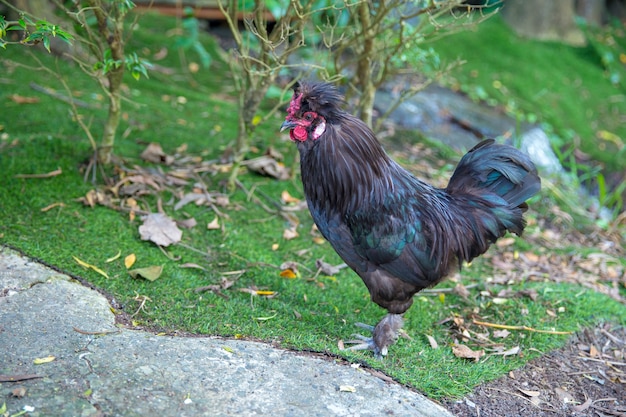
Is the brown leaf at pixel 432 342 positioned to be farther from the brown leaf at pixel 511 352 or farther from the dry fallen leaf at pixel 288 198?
the dry fallen leaf at pixel 288 198

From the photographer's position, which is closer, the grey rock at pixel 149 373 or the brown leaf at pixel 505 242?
the grey rock at pixel 149 373

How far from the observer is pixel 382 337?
4.15 meters

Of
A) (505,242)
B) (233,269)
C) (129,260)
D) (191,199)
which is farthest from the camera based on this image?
(505,242)

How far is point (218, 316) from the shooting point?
4168 mm

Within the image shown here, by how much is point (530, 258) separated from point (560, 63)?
25.4 feet

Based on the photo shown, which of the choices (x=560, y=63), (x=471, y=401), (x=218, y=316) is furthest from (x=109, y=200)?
(x=560, y=63)

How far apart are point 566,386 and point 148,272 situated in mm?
3022

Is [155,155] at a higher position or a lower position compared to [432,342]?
higher

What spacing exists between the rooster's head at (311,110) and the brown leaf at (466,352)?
1.80 metres

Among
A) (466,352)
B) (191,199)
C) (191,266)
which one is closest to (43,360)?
(191,266)

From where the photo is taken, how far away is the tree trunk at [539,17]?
42.9 ft

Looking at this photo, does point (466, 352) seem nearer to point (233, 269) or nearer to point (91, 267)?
point (233, 269)

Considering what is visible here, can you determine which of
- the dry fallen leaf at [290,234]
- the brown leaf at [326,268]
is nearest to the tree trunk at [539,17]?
the dry fallen leaf at [290,234]

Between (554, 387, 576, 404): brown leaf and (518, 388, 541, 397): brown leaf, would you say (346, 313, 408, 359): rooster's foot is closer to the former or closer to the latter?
(518, 388, 541, 397): brown leaf
